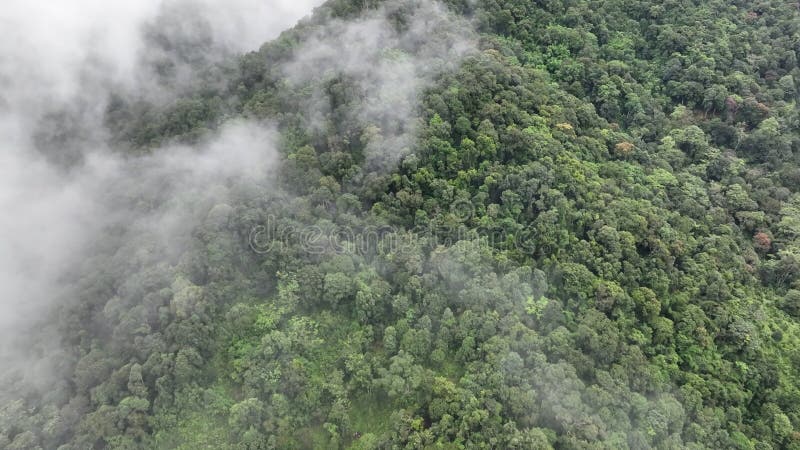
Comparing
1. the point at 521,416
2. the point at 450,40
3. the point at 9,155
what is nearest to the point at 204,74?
the point at 9,155

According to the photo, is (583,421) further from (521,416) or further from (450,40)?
(450,40)

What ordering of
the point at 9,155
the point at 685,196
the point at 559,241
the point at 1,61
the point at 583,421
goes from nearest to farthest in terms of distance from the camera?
the point at 583,421 → the point at 559,241 → the point at 685,196 → the point at 9,155 → the point at 1,61

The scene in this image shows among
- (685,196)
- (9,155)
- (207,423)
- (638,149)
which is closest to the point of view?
(207,423)

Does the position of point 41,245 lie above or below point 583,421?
above

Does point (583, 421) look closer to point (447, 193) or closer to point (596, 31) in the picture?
point (447, 193)

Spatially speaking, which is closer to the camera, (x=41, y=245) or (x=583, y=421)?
(x=583, y=421)

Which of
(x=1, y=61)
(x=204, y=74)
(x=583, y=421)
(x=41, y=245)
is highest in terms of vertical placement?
(x=1, y=61)
